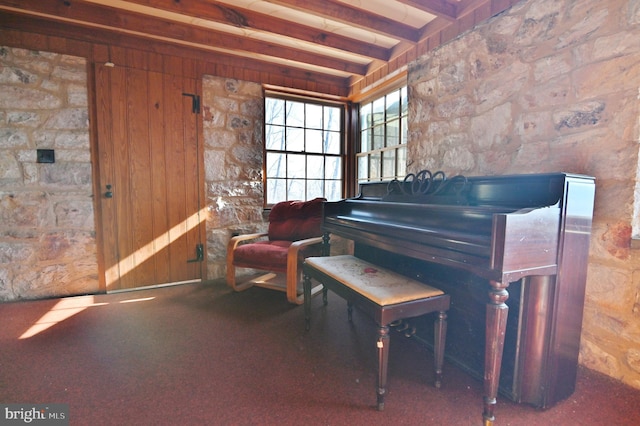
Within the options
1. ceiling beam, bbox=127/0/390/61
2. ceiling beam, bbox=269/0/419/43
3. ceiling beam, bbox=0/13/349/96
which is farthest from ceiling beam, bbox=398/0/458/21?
Answer: ceiling beam, bbox=0/13/349/96

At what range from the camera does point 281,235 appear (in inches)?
121

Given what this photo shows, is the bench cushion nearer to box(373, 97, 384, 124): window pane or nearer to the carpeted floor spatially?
the carpeted floor

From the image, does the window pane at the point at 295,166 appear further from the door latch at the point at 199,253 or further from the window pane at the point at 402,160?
the door latch at the point at 199,253

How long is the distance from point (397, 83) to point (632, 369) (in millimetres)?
2802

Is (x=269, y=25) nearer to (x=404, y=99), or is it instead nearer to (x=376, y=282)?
(x=404, y=99)

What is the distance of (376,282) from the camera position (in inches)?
59.7

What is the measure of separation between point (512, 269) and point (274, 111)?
3.01 meters

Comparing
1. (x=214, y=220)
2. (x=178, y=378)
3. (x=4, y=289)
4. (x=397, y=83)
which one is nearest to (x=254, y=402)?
(x=178, y=378)

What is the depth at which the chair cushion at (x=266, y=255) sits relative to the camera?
2.51 meters

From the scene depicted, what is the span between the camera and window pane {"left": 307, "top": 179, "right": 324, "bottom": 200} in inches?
146

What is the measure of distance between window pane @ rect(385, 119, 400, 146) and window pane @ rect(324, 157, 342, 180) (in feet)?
2.45

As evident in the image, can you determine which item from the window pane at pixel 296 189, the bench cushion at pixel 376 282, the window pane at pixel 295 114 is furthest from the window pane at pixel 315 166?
the bench cushion at pixel 376 282

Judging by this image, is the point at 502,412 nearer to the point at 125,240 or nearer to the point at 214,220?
the point at 214,220

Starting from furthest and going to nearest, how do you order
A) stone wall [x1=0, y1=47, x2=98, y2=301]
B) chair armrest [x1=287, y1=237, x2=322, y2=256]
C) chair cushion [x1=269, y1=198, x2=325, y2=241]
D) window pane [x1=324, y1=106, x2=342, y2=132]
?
window pane [x1=324, y1=106, x2=342, y2=132] → chair cushion [x1=269, y1=198, x2=325, y2=241] → stone wall [x1=0, y1=47, x2=98, y2=301] → chair armrest [x1=287, y1=237, x2=322, y2=256]
